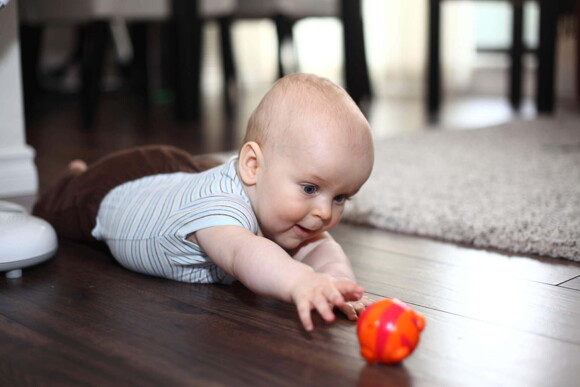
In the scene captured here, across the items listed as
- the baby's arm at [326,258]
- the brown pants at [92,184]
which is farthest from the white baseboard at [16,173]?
the baby's arm at [326,258]

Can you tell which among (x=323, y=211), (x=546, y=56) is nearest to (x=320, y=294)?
(x=323, y=211)

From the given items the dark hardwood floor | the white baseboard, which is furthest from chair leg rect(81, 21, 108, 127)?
the dark hardwood floor

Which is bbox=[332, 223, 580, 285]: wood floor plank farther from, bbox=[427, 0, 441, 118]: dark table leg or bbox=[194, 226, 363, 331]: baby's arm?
bbox=[427, 0, 441, 118]: dark table leg

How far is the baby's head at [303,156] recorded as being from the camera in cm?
79

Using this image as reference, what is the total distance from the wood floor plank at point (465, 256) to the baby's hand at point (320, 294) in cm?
34

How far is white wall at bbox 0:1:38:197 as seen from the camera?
4.72 ft

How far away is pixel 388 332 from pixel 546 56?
2.49m

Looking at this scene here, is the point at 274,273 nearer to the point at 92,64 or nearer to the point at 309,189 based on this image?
the point at 309,189

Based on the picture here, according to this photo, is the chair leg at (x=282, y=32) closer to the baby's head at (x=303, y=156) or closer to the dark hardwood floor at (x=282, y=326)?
the dark hardwood floor at (x=282, y=326)

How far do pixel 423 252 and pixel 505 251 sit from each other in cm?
12

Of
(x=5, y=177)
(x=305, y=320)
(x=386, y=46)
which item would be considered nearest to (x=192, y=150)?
(x=5, y=177)

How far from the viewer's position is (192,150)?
2.01m

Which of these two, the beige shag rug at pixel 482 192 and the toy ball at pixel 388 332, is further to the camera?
the beige shag rug at pixel 482 192

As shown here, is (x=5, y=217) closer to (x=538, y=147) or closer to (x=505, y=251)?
(x=505, y=251)
